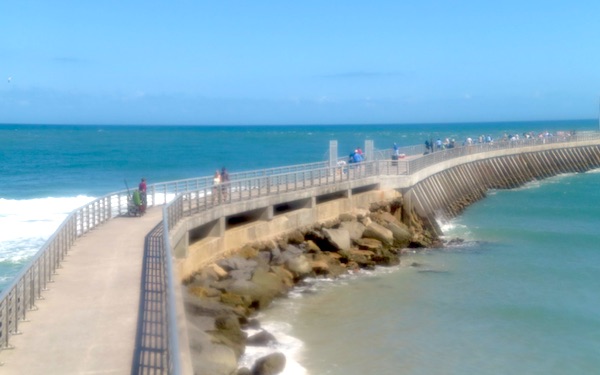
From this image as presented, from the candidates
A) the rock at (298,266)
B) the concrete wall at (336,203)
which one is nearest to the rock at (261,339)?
the concrete wall at (336,203)

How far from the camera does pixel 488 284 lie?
22938 mm

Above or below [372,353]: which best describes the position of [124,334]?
above

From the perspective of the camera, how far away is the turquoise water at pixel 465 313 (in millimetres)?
15805

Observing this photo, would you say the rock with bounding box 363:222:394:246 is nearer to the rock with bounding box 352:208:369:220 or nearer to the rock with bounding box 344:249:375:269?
the rock with bounding box 352:208:369:220

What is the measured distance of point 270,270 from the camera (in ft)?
72.7

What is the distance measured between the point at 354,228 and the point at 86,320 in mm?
17219

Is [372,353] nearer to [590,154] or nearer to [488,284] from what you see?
[488,284]

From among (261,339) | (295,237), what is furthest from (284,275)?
(261,339)

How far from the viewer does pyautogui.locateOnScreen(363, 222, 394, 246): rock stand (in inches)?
1080

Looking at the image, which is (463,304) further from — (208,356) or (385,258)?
(208,356)

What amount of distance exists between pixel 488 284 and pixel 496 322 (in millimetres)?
4207

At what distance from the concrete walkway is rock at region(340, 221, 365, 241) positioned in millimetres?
11734

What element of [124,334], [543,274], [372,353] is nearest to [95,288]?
[124,334]

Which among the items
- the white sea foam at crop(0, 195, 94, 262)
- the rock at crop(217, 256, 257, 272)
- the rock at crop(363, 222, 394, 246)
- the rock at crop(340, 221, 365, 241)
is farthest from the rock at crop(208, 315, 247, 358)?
the white sea foam at crop(0, 195, 94, 262)
